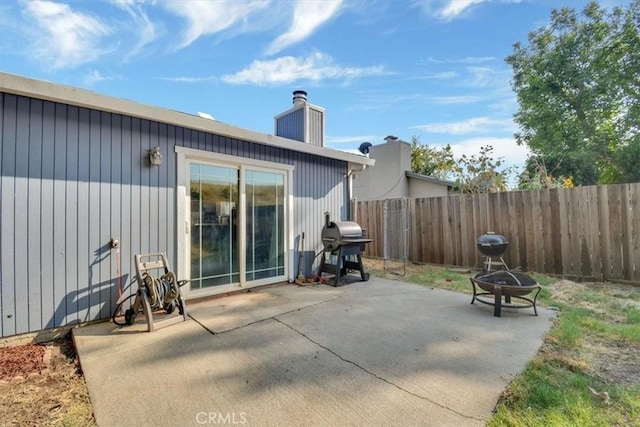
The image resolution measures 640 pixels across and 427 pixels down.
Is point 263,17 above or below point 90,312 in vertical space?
above

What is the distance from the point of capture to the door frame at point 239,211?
385 centimetres

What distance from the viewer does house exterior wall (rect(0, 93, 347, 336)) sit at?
276cm

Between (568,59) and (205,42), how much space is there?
48.7ft

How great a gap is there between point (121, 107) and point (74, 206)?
47.7 inches

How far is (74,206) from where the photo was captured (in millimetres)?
3064

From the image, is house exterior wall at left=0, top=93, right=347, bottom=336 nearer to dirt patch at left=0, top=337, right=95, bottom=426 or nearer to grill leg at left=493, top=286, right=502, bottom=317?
dirt patch at left=0, top=337, right=95, bottom=426

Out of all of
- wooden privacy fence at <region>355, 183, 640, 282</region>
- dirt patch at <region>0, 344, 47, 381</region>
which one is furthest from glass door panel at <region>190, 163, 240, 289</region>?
wooden privacy fence at <region>355, 183, 640, 282</region>

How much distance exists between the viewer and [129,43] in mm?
4887

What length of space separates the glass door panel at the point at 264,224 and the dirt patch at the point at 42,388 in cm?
247

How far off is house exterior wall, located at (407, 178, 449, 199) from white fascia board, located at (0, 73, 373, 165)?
690cm

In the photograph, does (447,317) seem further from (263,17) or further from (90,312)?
(263,17)

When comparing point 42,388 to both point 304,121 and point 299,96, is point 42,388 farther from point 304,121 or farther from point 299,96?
point 299,96

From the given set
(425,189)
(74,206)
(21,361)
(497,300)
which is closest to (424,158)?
(425,189)

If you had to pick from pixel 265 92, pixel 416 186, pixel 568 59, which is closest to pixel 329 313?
pixel 265 92
